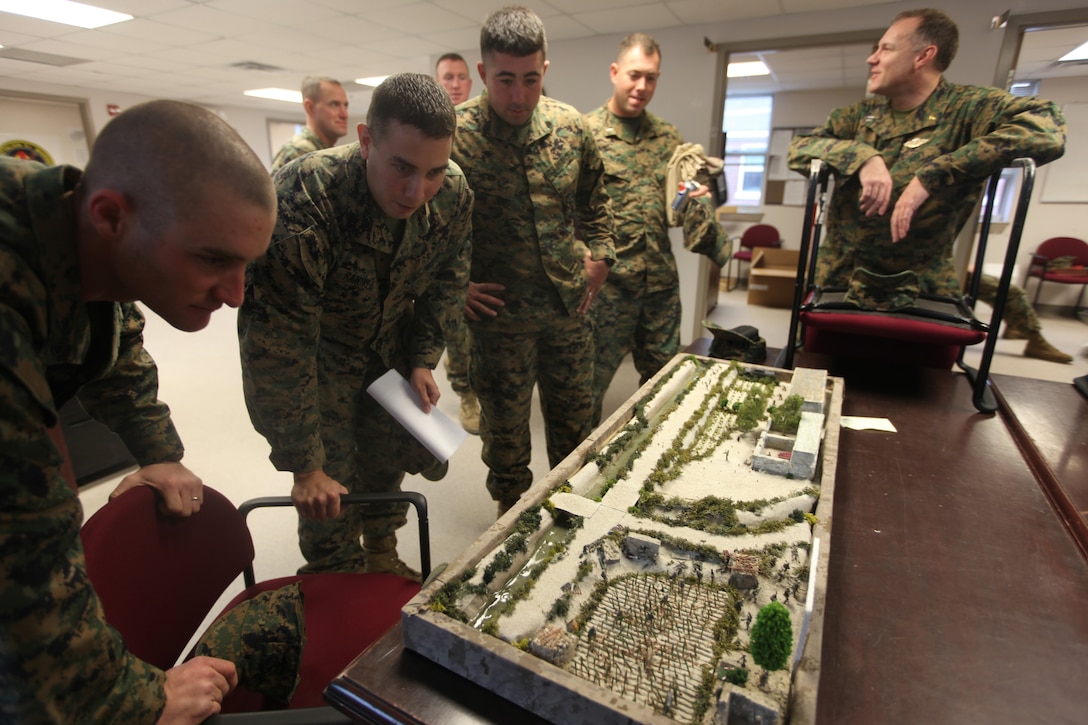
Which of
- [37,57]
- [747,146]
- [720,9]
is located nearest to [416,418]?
[720,9]

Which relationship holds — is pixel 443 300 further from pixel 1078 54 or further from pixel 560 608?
pixel 1078 54

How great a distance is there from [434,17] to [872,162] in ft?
12.6

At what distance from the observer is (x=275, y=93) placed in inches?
353

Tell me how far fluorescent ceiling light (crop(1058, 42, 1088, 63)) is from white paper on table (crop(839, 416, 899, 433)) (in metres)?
5.43

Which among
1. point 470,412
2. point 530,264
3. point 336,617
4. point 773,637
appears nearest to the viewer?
point 773,637

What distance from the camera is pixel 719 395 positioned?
1.70 meters

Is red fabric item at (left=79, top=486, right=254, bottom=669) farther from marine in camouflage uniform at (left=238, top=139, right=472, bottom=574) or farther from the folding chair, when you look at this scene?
the folding chair

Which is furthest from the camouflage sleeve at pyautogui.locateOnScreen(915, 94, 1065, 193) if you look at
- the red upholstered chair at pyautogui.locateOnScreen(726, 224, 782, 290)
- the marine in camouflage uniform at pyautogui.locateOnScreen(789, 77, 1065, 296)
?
the red upholstered chair at pyautogui.locateOnScreen(726, 224, 782, 290)

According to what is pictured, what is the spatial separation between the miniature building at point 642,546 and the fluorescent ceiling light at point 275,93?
9.67 m

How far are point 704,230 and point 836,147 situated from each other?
0.58 metres

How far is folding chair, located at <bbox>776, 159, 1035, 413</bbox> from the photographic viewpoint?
1805 millimetres

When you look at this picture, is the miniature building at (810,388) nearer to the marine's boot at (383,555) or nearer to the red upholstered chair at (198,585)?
the red upholstered chair at (198,585)

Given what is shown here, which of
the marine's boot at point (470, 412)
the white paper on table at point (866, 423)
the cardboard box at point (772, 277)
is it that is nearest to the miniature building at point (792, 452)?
the white paper on table at point (866, 423)

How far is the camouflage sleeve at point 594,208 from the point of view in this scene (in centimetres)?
209
